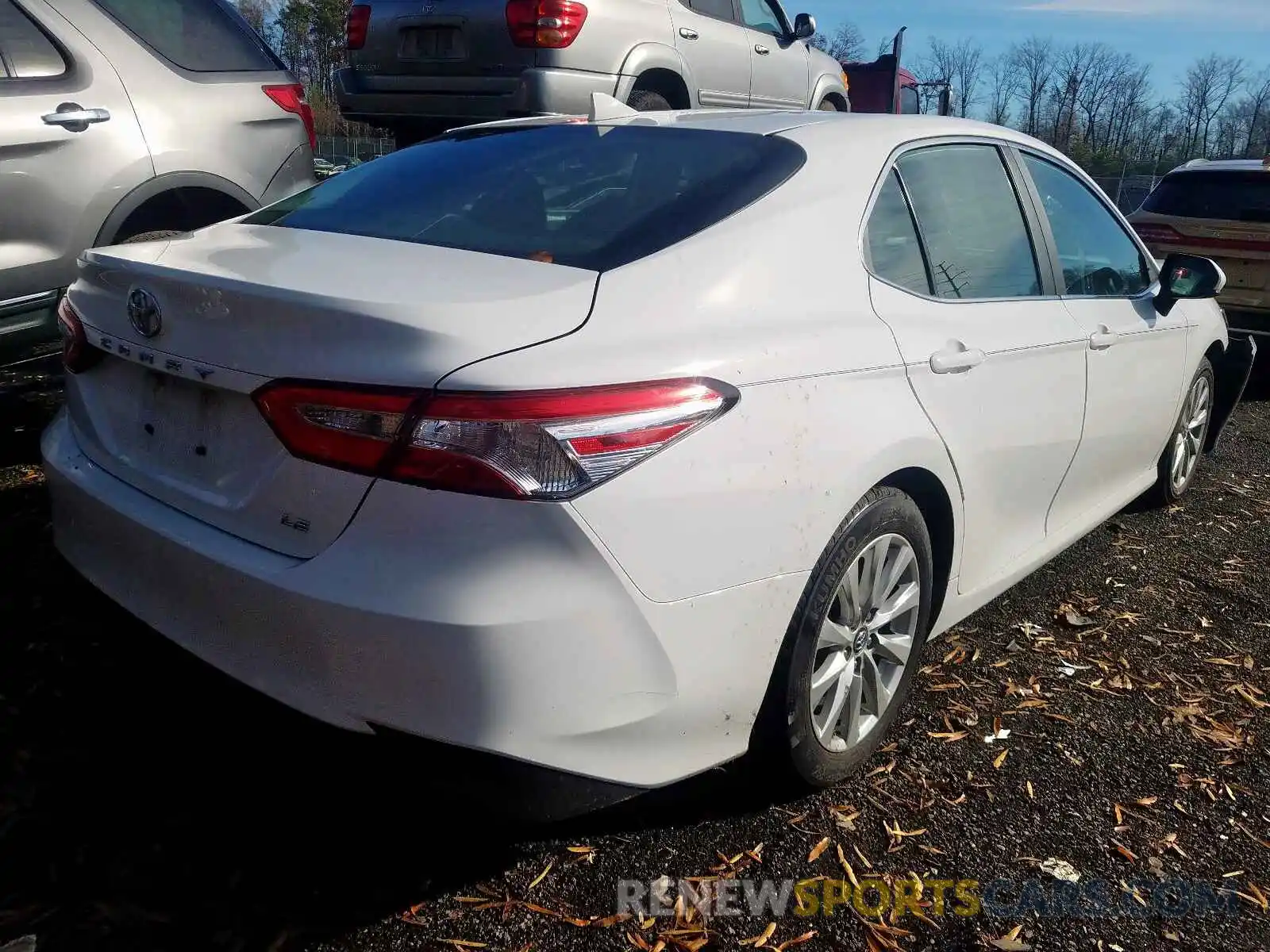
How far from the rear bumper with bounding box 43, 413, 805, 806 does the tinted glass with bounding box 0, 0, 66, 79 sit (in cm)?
296

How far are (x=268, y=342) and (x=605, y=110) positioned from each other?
1700 millimetres

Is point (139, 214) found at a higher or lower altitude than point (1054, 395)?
higher

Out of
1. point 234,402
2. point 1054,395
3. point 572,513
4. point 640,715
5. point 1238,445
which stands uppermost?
point 234,402

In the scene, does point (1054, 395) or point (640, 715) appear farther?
point (1054, 395)

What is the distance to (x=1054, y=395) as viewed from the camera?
3092 millimetres

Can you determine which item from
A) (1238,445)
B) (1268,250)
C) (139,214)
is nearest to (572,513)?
(139,214)

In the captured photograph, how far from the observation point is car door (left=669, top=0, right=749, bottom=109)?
24.4ft

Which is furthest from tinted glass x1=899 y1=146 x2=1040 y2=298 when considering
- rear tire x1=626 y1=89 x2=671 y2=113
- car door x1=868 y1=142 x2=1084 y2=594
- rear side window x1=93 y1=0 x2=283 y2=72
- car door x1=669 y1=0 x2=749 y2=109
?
car door x1=669 y1=0 x2=749 y2=109

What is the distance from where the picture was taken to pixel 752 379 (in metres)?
2.02

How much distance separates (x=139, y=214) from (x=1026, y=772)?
3.95 m

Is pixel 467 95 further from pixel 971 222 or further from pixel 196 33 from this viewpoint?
pixel 971 222

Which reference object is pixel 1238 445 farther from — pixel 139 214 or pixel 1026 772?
pixel 139 214

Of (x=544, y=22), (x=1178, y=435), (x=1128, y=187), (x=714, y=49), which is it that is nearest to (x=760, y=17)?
(x=714, y=49)

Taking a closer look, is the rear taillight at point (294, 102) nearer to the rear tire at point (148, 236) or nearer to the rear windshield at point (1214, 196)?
the rear tire at point (148, 236)
